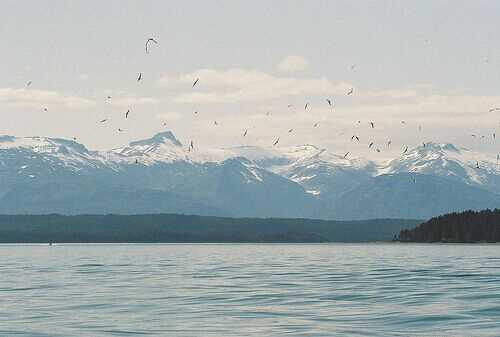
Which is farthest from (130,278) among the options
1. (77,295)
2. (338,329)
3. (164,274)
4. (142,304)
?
(338,329)

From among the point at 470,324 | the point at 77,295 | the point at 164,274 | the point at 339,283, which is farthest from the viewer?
the point at 164,274

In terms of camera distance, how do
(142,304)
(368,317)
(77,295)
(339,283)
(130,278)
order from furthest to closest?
1. (130,278)
2. (339,283)
3. (77,295)
4. (142,304)
5. (368,317)

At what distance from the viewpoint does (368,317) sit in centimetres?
4716

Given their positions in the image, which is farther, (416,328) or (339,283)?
(339,283)

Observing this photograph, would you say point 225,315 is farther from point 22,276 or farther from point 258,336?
point 22,276

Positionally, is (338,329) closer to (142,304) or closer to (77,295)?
(142,304)

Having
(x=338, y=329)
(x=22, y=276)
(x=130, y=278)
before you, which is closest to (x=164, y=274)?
(x=130, y=278)

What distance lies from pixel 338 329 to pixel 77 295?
2480 centimetres

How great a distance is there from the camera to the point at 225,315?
48875 mm

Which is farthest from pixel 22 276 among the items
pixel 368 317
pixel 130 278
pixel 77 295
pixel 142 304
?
pixel 368 317

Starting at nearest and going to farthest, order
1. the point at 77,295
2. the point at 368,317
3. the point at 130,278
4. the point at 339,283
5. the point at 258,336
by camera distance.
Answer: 1. the point at 258,336
2. the point at 368,317
3. the point at 77,295
4. the point at 339,283
5. the point at 130,278

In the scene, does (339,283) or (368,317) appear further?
(339,283)

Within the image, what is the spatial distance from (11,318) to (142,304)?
909 cm

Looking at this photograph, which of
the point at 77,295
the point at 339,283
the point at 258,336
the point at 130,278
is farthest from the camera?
the point at 130,278
